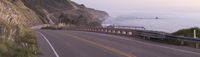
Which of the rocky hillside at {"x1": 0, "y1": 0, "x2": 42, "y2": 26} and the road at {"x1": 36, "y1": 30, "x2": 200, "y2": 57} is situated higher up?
the rocky hillside at {"x1": 0, "y1": 0, "x2": 42, "y2": 26}

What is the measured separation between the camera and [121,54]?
24469 millimetres

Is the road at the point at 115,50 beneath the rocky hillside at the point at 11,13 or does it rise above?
beneath

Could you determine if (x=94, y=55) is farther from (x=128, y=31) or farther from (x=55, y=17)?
(x=55, y=17)

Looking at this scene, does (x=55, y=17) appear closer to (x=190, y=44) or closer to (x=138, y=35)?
(x=138, y=35)

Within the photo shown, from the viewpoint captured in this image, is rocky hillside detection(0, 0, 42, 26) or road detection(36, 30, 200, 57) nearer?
road detection(36, 30, 200, 57)

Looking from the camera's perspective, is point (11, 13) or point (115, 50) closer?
point (115, 50)

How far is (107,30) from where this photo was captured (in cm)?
5962

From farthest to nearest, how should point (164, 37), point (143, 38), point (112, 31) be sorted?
1. point (112, 31)
2. point (143, 38)
3. point (164, 37)

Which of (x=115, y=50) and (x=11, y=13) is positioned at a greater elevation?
(x=11, y=13)

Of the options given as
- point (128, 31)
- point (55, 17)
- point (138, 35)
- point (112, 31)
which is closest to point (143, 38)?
point (138, 35)

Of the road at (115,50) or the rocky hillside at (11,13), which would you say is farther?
the rocky hillside at (11,13)

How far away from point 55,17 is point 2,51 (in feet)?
561

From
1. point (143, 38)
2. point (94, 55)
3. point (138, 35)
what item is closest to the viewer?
point (94, 55)

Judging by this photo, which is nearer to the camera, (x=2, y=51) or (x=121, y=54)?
(x=2, y=51)
